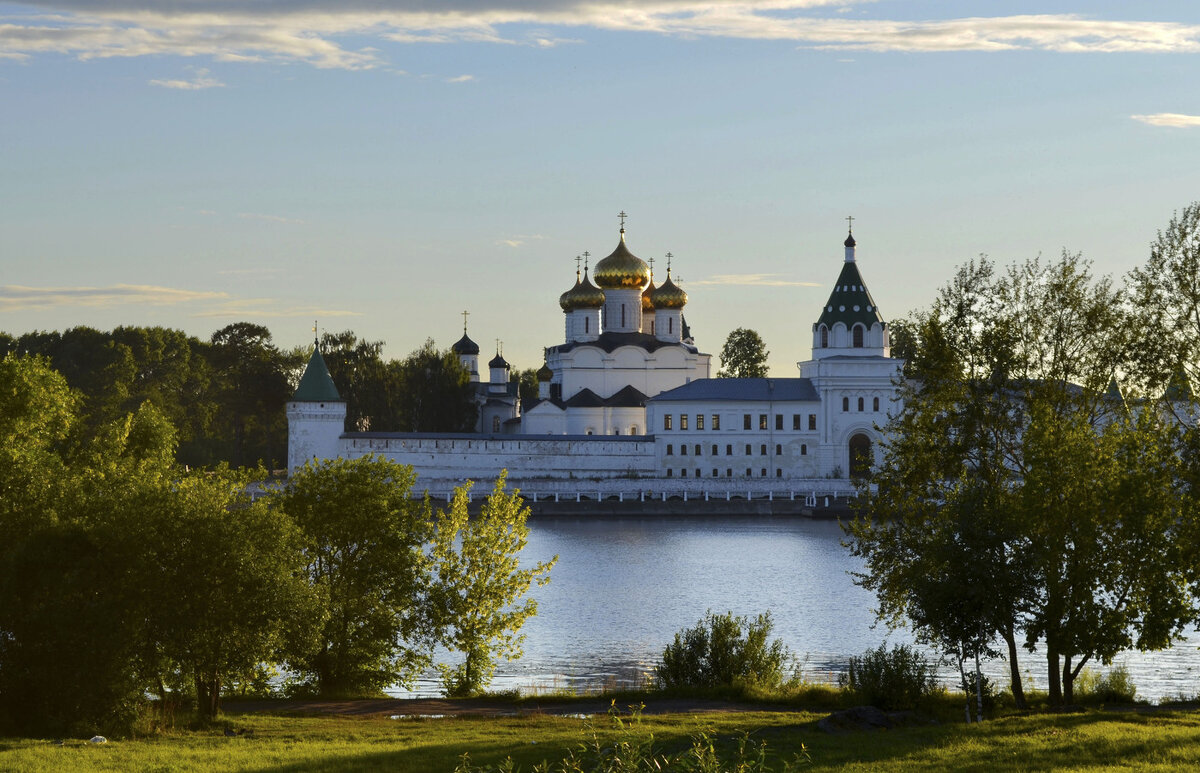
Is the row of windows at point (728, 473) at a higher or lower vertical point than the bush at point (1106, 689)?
higher

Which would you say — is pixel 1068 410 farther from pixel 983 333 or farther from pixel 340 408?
pixel 340 408

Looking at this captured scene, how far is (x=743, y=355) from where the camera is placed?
9075 cm

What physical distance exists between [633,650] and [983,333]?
952 centimetres

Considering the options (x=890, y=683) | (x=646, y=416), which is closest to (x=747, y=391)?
(x=646, y=416)

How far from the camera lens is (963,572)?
625 inches

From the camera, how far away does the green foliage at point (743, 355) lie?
296 feet

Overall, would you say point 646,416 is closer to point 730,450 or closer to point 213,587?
point 730,450

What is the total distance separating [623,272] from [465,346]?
421 inches

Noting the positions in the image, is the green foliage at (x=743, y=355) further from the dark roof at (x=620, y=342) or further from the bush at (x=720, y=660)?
the bush at (x=720, y=660)

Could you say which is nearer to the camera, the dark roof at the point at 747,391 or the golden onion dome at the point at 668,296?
the dark roof at the point at 747,391

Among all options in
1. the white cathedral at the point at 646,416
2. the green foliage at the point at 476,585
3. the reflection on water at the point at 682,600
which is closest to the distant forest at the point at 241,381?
the white cathedral at the point at 646,416

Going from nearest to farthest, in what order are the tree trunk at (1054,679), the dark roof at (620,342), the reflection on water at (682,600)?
1. the tree trunk at (1054,679)
2. the reflection on water at (682,600)
3. the dark roof at (620,342)

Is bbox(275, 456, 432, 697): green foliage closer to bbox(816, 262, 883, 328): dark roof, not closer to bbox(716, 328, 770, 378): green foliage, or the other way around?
bbox(816, 262, 883, 328): dark roof

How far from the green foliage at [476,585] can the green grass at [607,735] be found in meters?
3.97
